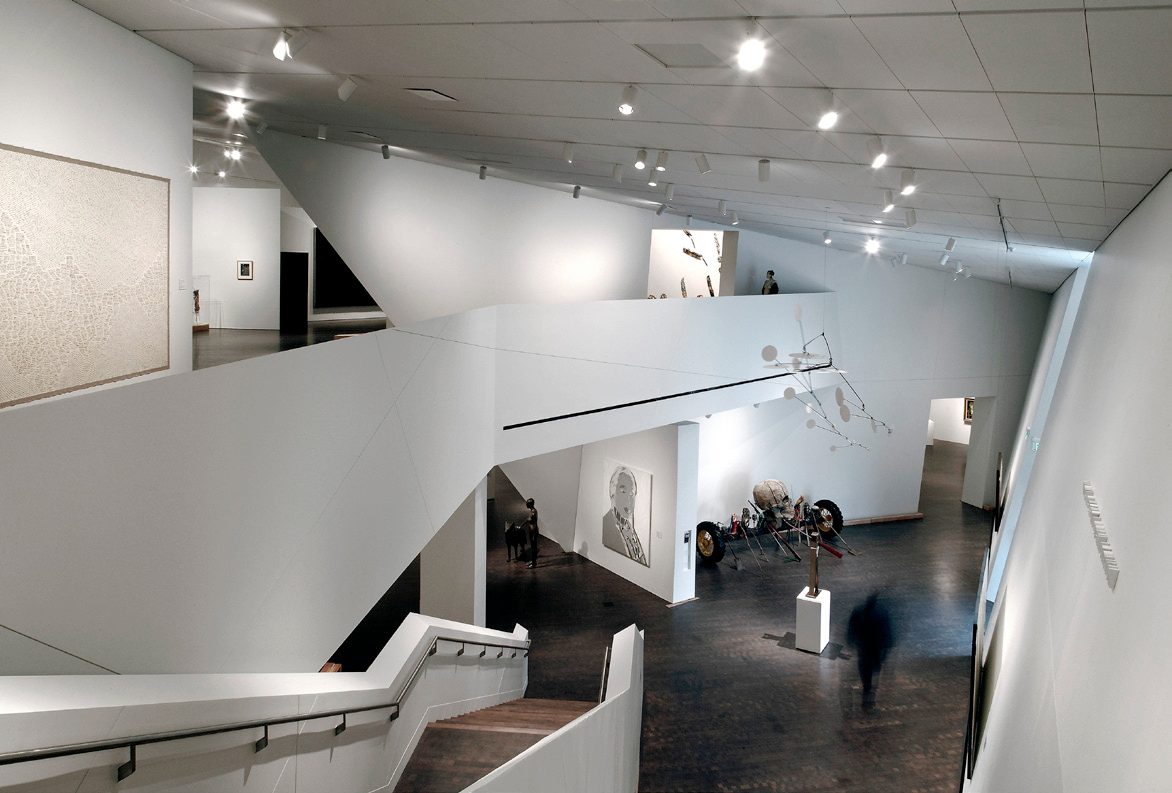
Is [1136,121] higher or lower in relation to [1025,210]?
lower

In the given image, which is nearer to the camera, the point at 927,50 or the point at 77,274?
the point at 927,50

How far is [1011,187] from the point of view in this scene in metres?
5.67

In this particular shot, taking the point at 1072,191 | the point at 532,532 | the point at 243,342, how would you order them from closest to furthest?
the point at 1072,191 < the point at 243,342 < the point at 532,532

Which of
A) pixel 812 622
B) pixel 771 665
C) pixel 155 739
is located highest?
pixel 155 739

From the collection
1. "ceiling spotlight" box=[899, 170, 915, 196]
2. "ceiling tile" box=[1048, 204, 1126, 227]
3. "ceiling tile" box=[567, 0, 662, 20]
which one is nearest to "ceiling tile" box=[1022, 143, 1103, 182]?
"ceiling spotlight" box=[899, 170, 915, 196]

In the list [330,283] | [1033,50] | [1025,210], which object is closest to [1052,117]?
[1033,50]

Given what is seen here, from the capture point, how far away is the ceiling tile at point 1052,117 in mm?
3451

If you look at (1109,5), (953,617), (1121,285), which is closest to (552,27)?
(1109,5)

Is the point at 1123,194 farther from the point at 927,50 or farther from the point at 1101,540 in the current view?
the point at 1101,540

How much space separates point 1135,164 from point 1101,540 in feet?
7.81

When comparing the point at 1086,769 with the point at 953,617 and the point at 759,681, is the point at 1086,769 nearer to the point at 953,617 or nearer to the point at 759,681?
the point at 759,681

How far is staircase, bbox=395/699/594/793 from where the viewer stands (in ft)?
18.1

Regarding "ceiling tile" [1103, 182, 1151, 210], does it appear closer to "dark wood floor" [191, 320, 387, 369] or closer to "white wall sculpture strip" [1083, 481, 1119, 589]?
"white wall sculpture strip" [1083, 481, 1119, 589]

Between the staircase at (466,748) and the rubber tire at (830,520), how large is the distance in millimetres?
9937
